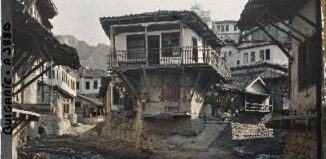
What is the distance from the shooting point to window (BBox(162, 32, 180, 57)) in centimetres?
3061

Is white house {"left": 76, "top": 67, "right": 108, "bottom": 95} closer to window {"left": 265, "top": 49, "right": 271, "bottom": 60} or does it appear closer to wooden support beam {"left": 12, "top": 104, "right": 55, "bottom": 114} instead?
window {"left": 265, "top": 49, "right": 271, "bottom": 60}

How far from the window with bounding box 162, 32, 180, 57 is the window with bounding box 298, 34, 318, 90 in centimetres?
1542

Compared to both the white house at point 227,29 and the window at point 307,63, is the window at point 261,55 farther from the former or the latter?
the window at point 307,63

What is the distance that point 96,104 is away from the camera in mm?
63500

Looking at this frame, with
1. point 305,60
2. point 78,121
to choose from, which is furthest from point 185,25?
point 78,121

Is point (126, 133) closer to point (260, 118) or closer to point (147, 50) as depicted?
point (147, 50)

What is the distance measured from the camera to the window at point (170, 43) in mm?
30609

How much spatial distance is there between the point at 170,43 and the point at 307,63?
54.8 feet

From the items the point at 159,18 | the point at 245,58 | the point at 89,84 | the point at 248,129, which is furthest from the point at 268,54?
the point at 89,84

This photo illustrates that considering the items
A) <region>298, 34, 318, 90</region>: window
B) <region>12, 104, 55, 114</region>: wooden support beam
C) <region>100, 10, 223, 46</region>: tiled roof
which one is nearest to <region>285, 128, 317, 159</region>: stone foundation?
<region>298, 34, 318, 90</region>: window

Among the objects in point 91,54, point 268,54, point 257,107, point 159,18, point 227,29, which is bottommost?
point 257,107

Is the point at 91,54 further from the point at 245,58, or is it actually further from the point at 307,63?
the point at 307,63

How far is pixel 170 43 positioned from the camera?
30.7 metres

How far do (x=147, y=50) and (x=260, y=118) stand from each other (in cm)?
2219
